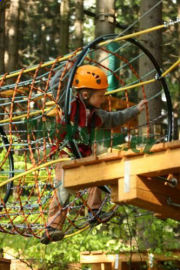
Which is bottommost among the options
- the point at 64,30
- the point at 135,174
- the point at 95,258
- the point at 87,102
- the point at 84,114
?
the point at 95,258

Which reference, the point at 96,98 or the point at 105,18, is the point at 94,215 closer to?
the point at 96,98

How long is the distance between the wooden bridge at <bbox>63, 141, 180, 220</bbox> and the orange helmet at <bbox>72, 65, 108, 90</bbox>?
0.84m

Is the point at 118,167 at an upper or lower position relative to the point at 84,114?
lower

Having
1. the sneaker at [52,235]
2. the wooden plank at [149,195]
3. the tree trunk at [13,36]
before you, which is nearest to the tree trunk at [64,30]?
the tree trunk at [13,36]

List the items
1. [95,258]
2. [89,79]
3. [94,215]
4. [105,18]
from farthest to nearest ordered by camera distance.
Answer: [105,18], [95,258], [94,215], [89,79]

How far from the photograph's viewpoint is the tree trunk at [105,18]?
26.1 ft

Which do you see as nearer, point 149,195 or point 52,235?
point 149,195

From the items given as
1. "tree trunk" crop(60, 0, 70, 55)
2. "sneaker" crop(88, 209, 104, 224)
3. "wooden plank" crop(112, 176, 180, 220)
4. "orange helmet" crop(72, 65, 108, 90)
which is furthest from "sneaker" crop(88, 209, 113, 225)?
"tree trunk" crop(60, 0, 70, 55)

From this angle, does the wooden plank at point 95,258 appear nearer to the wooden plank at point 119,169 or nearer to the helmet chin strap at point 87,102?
the helmet chin strap at point 87,102

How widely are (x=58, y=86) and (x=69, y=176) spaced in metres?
0.85

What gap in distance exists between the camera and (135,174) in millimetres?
3869

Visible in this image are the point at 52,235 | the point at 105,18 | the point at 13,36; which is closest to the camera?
the point at 52,235

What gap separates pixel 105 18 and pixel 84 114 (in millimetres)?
3661

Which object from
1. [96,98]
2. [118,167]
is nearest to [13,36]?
[96,98]
